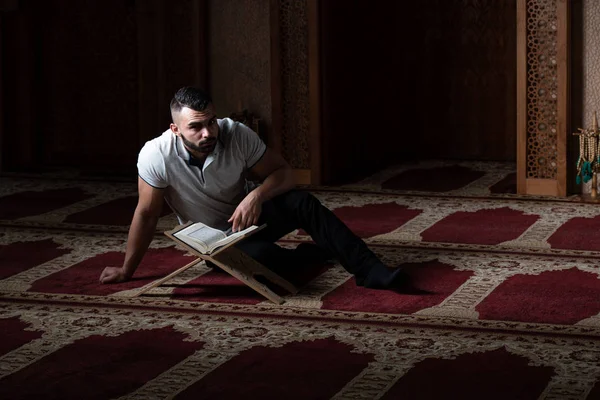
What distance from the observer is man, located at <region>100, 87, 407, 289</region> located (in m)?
4.93

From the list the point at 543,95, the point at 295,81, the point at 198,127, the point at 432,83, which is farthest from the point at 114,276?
the point at 432,83

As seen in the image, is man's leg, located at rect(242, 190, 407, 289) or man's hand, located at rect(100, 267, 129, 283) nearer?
man's leg, located at rect(242, 190, 407, 289)

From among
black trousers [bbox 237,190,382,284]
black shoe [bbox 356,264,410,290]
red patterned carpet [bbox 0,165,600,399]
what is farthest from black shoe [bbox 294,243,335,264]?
black shoe [bbox 356,264,410,290]

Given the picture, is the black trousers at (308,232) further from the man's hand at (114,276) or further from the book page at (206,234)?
the man's hand at (114,276)

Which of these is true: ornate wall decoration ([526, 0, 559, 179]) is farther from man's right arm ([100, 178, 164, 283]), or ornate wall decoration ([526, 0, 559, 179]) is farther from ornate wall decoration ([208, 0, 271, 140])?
man's right arm ([100, 178, 164, 283])

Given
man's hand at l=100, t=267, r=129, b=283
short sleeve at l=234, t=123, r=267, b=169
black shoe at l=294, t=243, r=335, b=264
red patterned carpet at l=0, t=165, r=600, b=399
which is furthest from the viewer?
black shoe at l=294, t=243, r=335, b=264

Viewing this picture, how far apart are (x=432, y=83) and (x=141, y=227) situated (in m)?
4.22

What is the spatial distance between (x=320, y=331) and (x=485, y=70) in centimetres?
460

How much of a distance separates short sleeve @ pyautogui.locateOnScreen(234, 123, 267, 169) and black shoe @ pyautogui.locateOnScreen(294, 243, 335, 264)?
0.58 m

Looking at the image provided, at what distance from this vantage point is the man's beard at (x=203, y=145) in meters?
4.91

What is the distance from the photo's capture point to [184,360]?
165 inches

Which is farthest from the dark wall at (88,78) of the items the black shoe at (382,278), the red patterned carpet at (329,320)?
the black shoe at (382,278)

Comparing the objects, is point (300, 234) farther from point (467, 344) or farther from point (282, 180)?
point (467, 344)

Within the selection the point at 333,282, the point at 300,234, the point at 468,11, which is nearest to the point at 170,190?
the point at 333,282
